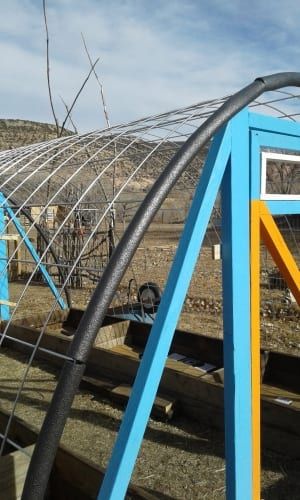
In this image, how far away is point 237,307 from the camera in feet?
5.91

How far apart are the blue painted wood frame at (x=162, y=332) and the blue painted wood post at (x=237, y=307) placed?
0.09 metres

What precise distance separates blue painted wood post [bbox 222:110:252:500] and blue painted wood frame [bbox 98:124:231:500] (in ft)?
0.30

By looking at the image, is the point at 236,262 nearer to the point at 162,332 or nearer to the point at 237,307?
the point at 237,307

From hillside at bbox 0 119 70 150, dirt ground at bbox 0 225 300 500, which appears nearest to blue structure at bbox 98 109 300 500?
dirt ground at bbox 0 225 300 500

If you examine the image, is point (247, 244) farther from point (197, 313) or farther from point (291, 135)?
point (197, 313)

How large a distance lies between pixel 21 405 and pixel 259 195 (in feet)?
10.3

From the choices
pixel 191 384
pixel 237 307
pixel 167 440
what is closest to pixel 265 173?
pixel 237 307

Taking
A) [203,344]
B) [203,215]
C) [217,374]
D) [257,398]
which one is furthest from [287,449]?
[203,215]

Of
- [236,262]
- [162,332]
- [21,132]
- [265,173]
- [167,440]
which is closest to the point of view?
[162,332]

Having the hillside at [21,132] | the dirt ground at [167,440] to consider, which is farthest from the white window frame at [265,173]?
the hillside at [21,132]

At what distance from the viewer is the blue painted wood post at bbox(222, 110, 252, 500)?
1.79 m

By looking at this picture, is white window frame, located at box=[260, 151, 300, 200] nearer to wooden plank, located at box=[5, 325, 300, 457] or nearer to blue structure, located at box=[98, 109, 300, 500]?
blue structure, located at box=[98, 109, 300, 500]

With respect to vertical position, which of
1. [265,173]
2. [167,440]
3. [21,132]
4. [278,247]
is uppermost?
[21,132]

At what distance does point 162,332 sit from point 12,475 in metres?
1.18
